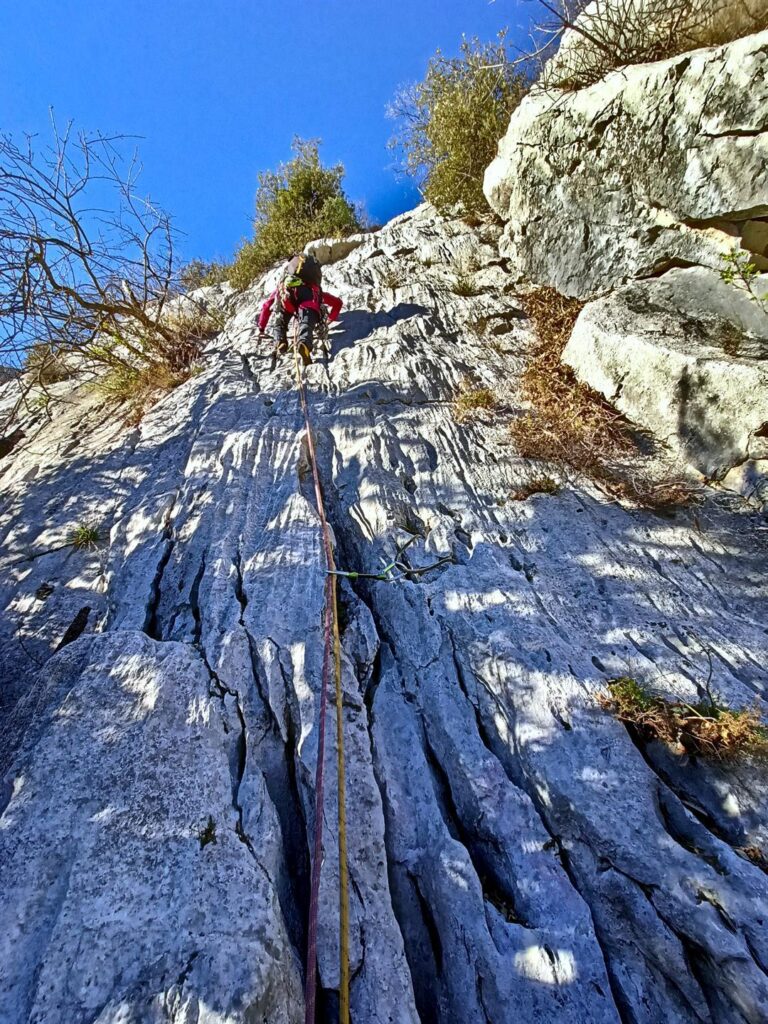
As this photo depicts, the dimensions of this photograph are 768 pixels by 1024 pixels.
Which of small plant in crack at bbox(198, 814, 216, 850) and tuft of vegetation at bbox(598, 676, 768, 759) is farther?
tuft of vegetation at bbox(598, 676, 768, 759)

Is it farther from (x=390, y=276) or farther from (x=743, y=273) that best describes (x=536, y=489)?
(x=390, y=276)

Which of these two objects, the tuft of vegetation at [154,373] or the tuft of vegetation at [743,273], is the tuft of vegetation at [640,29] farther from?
the tuft of vegetation at [154,373]

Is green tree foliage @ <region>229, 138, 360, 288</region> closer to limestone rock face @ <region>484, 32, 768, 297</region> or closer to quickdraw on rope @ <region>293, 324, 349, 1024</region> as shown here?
limestone rock face @ <region>484, 32, 768, 297</region>

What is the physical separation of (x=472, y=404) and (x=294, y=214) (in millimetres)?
9126

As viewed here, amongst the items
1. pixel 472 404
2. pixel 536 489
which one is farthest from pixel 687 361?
pixel 472 404

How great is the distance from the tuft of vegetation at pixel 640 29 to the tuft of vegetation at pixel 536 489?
452 cm

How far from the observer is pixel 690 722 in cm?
282

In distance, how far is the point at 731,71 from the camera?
190 inches

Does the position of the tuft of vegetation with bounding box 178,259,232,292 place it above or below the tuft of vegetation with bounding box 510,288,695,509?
above

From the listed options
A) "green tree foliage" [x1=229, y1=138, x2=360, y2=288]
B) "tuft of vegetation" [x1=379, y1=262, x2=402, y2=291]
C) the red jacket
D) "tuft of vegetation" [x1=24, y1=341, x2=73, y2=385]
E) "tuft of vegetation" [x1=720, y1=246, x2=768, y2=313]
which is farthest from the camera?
"green tree foliage" [x1=229, y1=138, x2=360, y2=288]

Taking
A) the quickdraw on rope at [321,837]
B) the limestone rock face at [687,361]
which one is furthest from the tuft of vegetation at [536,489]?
the quickdraw on rope at [321,837]

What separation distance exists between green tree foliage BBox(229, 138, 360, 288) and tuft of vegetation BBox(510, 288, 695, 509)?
7595mm

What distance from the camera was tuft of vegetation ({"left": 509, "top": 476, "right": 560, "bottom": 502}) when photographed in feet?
15.1

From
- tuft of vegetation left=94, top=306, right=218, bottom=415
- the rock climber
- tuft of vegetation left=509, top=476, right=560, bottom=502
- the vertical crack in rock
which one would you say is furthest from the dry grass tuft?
tuft of vegetation left=509, top=476, right=560, bottom=502
